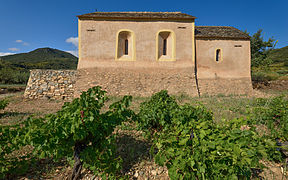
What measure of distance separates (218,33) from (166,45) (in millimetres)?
4605

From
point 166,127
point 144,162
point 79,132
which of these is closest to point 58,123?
point 79,132

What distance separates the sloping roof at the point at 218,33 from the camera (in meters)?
9.51

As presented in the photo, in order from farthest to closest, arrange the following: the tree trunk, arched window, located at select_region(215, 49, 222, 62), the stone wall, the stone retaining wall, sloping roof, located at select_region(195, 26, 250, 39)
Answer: arched window, located at select_region(215, 49, 222, 62) < sloping roof, located at select_region(195, 26, 250, 39) < the stone retaining wall < the stone wall < the tree trunk

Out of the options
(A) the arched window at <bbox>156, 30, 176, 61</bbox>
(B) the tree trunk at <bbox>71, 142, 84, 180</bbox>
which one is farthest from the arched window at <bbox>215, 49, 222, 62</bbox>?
(B) the tree trunk at <bbox>71, 142, 84, 180</bbox>

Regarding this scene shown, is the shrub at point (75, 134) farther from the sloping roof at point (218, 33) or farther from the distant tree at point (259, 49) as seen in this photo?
the distant tree at point (259, 49)

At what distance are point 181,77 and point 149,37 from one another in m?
3.88

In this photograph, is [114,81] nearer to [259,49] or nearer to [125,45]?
[125,45]

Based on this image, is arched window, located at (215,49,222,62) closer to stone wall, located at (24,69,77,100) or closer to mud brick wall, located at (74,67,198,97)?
mud brick wall, located at (74,67,198,97)

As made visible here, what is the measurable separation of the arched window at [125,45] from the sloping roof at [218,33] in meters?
5.25

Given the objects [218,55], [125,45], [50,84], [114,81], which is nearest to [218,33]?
[218,55]

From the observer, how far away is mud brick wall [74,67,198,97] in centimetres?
868

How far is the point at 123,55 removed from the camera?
9070 mm

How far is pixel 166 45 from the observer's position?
9.34 meters

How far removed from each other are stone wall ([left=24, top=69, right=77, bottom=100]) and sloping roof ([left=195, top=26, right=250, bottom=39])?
416 inches
